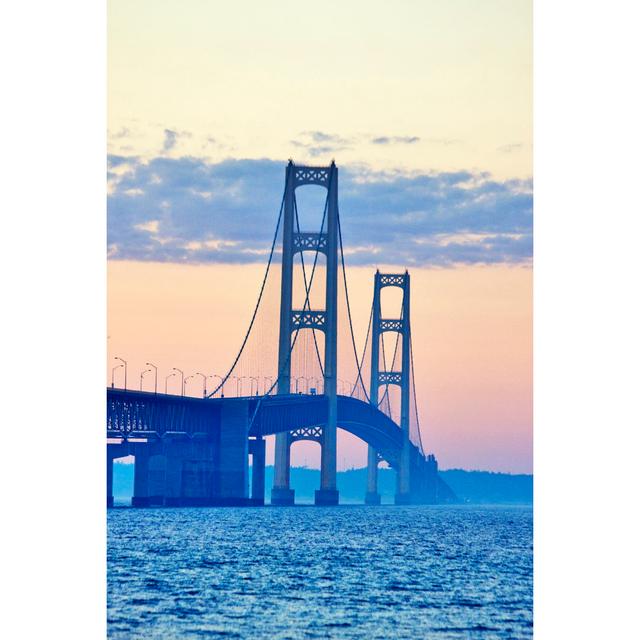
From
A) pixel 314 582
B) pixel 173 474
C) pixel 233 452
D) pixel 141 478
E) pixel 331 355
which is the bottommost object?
pixel 314 582

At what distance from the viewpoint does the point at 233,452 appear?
70500 mm

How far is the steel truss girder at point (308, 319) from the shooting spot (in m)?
77.4

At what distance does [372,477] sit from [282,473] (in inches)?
824

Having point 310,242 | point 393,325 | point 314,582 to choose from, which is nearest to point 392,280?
point 393,325

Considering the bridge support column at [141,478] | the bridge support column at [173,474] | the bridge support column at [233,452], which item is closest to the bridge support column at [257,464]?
the bridge support column at [233,452]

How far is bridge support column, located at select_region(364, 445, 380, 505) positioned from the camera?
9962 centimetres

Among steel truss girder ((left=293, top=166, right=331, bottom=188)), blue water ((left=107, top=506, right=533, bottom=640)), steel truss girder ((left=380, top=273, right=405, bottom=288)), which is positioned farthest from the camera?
steel truss girder ((left=380, top=273, right=405, bottom=288))

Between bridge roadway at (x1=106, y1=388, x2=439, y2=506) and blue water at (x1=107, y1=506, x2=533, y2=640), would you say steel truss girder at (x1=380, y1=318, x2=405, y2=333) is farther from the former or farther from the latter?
blue water at (x1=107, y1=506, x2=533, y2=640)

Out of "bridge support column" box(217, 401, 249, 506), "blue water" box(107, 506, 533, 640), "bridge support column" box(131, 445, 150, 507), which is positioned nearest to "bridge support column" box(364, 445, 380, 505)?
"bridge support column" box(131, 445, 150, 507)

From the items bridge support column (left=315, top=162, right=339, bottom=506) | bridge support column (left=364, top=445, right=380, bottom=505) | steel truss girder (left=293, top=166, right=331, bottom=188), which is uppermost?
steel truss girder (left=293, top=166, right=331, bottom=188)

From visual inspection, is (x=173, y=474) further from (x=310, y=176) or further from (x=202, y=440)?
(x=310, y=176)

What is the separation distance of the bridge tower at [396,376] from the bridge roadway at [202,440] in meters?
21.5

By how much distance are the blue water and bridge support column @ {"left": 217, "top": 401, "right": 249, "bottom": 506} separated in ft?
45.0
